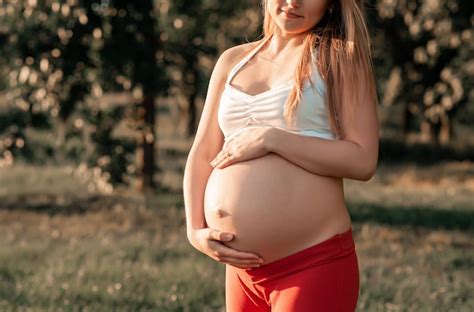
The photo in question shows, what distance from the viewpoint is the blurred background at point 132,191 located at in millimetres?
6039

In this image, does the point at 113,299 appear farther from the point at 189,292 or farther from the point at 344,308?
the point at 344,308

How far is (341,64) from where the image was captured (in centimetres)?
263

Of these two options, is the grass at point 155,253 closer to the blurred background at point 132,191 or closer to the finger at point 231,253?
the blurred background at point 132,191

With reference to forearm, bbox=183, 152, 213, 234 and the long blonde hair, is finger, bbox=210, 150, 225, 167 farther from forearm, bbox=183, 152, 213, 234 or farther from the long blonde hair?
the long blonde hair

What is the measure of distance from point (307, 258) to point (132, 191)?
925 cm

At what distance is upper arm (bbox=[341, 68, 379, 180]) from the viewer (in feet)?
8.55

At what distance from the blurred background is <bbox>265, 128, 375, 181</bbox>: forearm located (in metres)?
3.01

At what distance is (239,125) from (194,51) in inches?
315

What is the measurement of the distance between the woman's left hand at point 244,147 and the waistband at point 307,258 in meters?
0.34

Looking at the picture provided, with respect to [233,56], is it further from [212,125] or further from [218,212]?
[218,212]

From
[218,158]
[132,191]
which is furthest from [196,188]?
[132,191]

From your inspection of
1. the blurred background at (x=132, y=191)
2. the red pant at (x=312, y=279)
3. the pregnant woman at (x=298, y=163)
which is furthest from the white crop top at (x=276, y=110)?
the blurred background at (x=132, y=191)

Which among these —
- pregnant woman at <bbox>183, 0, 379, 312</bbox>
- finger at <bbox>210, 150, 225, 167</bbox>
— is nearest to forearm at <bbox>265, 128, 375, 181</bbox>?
pregnant woman at <bbox>183, 0, 379, 312</bbox>

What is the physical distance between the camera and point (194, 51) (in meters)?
10.6
